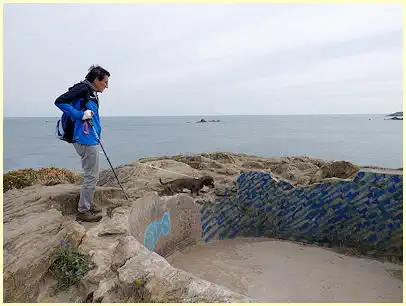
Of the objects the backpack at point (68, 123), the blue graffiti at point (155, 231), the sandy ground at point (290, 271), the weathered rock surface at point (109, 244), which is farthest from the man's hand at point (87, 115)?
the sandy ground at point (290, 271)

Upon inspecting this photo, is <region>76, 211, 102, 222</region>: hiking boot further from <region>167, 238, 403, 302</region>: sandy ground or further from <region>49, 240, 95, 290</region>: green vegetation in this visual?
<region>167, 238, 403, 302</region>: sandy ground

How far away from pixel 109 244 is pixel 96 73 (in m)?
2.02

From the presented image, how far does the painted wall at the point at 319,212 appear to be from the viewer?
603 cm

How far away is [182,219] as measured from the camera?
6.30 meters

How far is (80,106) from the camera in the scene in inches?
161

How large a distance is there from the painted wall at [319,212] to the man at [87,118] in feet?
9.59

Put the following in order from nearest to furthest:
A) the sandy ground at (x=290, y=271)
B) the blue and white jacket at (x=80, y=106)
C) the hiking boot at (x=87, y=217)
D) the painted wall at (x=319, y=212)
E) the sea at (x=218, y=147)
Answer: the blue and white jacket at (x=80, y=106)
the hiking boot at (x=87, y=217)
the sandy ground at (x=290, y=271)
the painted wall at (x=319, y=212)
the sea at (x=218, y=147)

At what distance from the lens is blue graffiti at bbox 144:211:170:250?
5.14m

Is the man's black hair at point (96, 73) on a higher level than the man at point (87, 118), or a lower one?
higher

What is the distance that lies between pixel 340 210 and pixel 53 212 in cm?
499

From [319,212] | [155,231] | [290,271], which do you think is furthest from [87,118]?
[319,212]

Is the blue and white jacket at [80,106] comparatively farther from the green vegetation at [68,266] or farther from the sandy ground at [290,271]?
the sandy ground at [290,271]

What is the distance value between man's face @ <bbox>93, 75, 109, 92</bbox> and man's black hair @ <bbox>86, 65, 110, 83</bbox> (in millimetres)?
33

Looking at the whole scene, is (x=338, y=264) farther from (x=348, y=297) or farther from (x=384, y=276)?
(x=348, y=297)
